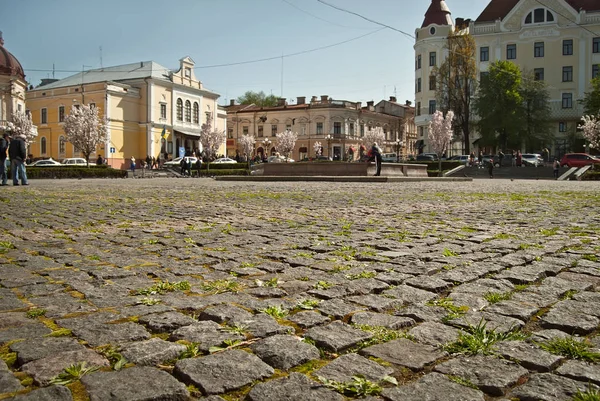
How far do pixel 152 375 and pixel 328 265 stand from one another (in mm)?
2470

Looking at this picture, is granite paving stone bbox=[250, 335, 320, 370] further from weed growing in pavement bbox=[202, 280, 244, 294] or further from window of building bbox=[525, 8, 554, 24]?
window of building bbox=[525, 8, 554, 24]

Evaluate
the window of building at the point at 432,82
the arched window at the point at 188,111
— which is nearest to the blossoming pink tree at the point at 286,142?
the arched window at the point at 188,111

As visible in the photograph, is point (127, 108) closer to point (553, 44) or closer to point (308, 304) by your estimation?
point (553, 44)

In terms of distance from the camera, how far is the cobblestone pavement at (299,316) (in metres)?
2.11

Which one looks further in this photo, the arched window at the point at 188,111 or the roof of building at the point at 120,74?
the arched window at the point at 188,111

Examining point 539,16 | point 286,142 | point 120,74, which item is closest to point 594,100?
point 539,16

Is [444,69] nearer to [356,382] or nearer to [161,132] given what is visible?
[161,132]

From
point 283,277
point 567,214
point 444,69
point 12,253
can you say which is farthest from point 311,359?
point 444,69

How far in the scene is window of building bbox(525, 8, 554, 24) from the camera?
206 feet

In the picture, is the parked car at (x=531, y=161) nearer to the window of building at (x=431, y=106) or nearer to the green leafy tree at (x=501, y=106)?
the green leafy tree at (x=501, y=106)

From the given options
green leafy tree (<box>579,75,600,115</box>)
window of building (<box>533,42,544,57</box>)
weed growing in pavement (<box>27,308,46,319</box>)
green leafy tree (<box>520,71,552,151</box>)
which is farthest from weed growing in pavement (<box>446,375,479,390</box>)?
window of building (<box>533,42,544,57</box>)

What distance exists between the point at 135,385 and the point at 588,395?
67.0 inches

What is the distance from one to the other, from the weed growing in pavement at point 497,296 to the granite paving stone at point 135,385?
6.96ft

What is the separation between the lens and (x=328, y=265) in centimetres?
448
